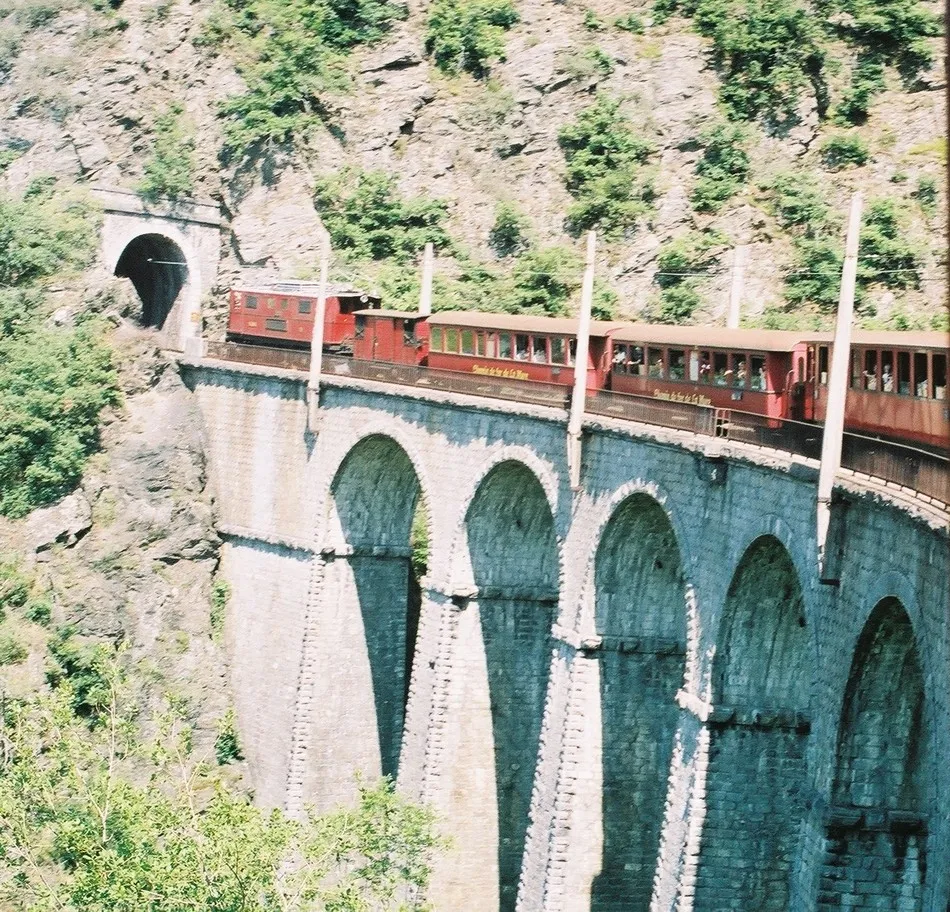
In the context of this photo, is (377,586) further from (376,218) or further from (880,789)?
(880,789)

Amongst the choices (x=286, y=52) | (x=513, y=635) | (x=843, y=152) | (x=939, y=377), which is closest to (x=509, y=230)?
(x=286, y=52)

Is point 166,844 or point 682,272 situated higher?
point 682,272

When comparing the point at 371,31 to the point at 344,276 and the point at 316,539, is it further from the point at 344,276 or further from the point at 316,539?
the point at 316,539

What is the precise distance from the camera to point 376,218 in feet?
196

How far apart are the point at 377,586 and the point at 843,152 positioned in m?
22.8

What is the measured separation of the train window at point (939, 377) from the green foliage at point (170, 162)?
3693cm

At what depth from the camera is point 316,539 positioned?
154ft

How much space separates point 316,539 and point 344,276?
44.8 ft

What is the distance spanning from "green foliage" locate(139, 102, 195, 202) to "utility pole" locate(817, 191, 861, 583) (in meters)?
35.9

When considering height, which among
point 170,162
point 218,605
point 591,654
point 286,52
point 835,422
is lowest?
point 218,605

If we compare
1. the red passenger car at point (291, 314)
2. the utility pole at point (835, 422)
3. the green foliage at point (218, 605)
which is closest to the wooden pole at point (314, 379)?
the red passenger car at point (291, 314)

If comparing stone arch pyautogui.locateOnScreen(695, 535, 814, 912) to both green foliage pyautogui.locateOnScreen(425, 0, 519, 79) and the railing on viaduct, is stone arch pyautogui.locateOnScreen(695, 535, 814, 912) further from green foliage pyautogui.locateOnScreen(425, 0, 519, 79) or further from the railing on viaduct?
green foliage pyautogui.locateOnScreen(425, 0, 519, 79)

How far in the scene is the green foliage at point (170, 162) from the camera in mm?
58344

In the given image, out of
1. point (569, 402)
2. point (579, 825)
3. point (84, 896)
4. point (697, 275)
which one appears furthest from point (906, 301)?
point (84, 896)
